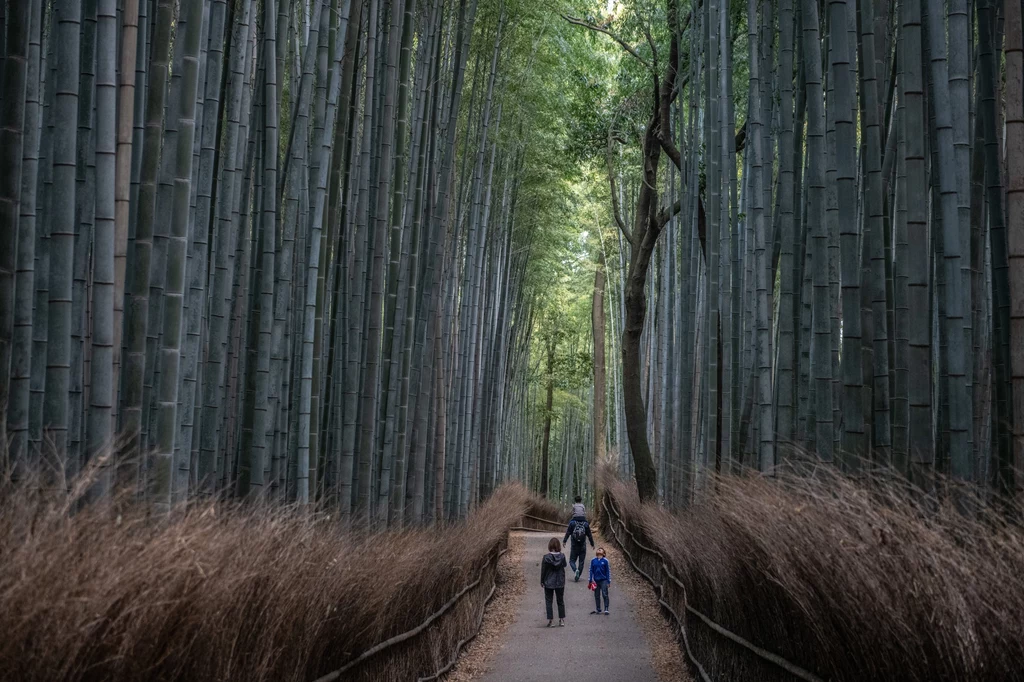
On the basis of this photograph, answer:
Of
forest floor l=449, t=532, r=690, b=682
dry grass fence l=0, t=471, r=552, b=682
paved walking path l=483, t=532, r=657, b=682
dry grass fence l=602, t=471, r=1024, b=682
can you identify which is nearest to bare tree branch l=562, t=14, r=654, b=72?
forest floor l=449, t=532, r=690, b=682

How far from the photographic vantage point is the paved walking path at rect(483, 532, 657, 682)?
21.1 ft

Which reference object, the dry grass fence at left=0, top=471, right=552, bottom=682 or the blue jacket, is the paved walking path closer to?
the blue jacket

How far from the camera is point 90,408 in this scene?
326 cm

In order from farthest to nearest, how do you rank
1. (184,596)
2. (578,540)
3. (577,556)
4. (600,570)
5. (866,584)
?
(577,556)
(578,540)
(600,570)
(866,584)
(184,596)

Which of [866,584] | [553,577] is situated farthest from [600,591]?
[866,584]

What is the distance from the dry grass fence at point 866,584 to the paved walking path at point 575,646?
157 centimetres

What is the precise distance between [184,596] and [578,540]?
9192 mm

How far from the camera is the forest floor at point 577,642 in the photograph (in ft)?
21.3

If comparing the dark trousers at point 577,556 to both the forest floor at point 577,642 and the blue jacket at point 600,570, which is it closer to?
the forest floor at point 577,642

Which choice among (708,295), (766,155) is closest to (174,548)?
(766,155)

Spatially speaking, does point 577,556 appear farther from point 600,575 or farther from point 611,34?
point 611,34

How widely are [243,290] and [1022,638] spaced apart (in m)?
3.91

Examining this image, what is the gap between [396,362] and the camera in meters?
6.62

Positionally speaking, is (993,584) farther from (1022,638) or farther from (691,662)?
(691,662)
